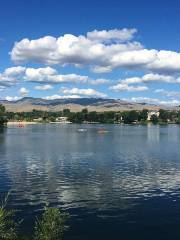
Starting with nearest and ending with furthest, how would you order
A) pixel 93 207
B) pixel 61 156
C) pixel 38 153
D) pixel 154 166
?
pixel 93 207 → pixel 154 166 → pixel 61 156 → pixel 38 153

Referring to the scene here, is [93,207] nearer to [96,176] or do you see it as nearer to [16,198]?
[16,198]

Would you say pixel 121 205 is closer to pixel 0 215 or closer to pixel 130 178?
pixel 130 178

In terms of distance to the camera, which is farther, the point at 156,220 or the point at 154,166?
the point at 154,166

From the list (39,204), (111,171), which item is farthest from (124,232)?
(111,171)

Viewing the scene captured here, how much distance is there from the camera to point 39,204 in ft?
217

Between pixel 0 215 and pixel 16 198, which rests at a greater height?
pixel 0 215

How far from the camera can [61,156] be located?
442ft

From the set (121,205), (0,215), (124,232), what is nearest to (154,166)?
(121,205)

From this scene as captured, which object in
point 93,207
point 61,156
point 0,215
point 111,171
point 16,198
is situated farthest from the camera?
point 61,156

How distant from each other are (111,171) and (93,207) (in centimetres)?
3624

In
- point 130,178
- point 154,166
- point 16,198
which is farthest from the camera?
point 154,166

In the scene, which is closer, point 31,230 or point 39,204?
point 31,230

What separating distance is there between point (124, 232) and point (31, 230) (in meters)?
11.7

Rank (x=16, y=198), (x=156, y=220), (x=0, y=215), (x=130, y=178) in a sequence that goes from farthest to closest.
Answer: (x=130, y=178), (x=16, y=198), (x=156, y=220), (x=0, y=215)
